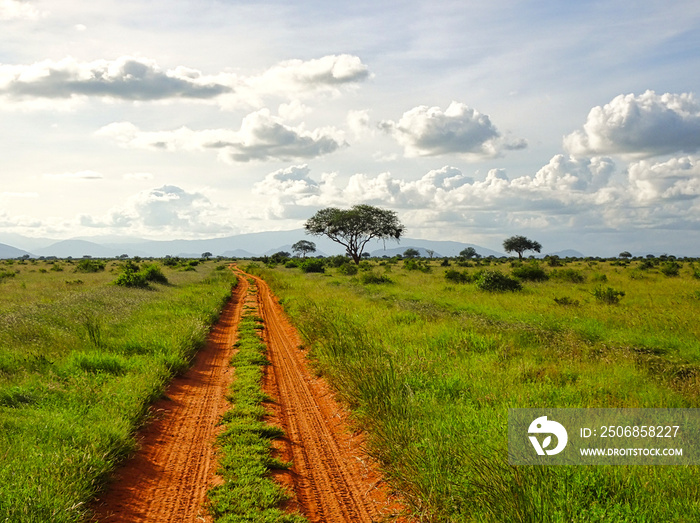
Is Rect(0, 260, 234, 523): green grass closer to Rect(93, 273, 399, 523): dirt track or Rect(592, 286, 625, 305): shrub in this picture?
Rect(93, 273, 399, 523): dirt track

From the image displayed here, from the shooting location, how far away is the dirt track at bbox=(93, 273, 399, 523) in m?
4.82

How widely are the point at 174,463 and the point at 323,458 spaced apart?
2.08m

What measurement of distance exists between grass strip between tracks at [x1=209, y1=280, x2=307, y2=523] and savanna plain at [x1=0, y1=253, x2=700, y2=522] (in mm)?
1369

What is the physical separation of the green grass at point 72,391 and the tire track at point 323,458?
7.70 ft

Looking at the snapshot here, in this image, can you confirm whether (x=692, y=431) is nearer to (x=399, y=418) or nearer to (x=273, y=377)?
(x=399, y=418)

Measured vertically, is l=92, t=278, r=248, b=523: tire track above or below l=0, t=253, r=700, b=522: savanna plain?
below

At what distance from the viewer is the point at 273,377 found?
32.3 ft

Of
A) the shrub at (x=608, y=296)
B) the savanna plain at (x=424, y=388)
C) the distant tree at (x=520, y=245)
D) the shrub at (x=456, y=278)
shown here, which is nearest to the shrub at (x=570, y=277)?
the shrub at (x=456, y=278)

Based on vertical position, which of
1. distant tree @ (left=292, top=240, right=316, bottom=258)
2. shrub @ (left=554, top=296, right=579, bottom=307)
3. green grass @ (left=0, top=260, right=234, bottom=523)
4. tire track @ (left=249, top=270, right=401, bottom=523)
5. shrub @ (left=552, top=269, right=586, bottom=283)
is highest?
distant tree @ (left=292, top=240, right=316, bottom=258)

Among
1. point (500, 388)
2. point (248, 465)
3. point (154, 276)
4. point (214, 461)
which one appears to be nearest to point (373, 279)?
point (154, 276)

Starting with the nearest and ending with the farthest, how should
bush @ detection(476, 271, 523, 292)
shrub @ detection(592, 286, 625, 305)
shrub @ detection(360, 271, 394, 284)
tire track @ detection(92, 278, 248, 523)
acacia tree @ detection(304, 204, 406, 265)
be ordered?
tire track @ detection(92, 278, 248, 523) → shrub @ detection(592, 286, 625, 305) → bush @ detection(476, 271, 523, 292) → shrub @ detection(360, 271, 394, 284) → acacia tree @ detection(304, 204, 406, 265)

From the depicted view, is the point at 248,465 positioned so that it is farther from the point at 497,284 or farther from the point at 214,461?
the point at 497,284

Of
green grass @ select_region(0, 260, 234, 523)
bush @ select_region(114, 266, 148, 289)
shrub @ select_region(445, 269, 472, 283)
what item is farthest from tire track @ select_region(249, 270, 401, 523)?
shrub @ select_region(445, 269, 472, 283)

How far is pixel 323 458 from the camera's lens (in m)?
6.10
